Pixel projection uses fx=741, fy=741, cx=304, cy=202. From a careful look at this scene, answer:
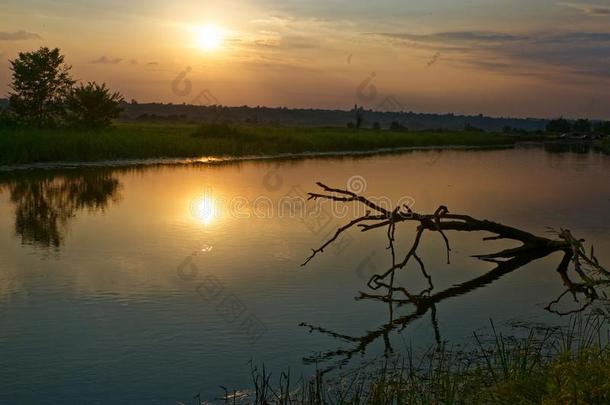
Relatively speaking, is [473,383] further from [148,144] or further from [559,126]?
[559,126]

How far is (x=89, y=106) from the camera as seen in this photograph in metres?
41.9

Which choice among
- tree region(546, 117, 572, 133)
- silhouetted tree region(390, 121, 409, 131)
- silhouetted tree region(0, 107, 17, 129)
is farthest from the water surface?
tree region(546, 117, 572, 133)

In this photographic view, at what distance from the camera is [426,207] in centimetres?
1850

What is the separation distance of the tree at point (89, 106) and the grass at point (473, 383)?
3749cm

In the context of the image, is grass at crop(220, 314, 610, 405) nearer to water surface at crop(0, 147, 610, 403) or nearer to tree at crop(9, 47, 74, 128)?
water surface at crop(0, 147, 610, 403)

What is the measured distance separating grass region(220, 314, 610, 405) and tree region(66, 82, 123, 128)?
37.5 metres

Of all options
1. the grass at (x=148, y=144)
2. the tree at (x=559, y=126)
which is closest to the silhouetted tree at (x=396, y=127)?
the tree at (x=559, y=126)

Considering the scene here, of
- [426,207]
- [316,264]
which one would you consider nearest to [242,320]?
[316,264]

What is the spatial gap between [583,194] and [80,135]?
844 inches

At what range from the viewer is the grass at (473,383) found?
4758 millimetres

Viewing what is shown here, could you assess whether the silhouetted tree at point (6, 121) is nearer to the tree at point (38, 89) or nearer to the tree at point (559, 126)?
the tree at point (38, 89)

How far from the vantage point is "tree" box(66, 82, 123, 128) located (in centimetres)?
4159

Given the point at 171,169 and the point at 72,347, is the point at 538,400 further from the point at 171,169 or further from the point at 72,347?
the point at 171,169

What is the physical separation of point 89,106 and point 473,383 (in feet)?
128
